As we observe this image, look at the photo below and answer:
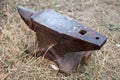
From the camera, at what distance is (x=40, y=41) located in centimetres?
234

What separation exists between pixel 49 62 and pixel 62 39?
12.6 inches

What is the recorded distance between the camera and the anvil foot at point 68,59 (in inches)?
88.0

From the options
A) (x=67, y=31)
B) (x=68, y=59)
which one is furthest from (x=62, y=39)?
(x=68, y=59)

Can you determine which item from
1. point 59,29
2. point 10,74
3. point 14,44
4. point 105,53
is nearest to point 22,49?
point 14,44

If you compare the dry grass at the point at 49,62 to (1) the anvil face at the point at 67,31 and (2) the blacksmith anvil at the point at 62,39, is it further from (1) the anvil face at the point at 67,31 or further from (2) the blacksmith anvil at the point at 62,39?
(1) the anvil face at the point at 67,31

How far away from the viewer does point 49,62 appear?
2330 millimetres

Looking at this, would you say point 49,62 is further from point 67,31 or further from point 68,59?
point 67,31

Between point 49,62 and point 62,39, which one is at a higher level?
point 62,39

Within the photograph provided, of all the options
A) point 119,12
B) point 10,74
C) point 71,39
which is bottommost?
point 119,12

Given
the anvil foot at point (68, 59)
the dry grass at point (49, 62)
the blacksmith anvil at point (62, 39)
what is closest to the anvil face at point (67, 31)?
the blacksmith anvil at point (62, 39)

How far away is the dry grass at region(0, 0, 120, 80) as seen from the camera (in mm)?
2238

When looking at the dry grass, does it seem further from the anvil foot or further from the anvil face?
the anvil face

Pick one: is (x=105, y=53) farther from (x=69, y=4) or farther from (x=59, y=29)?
(x=69, y=4)

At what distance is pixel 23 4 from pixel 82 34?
4.58 ft
